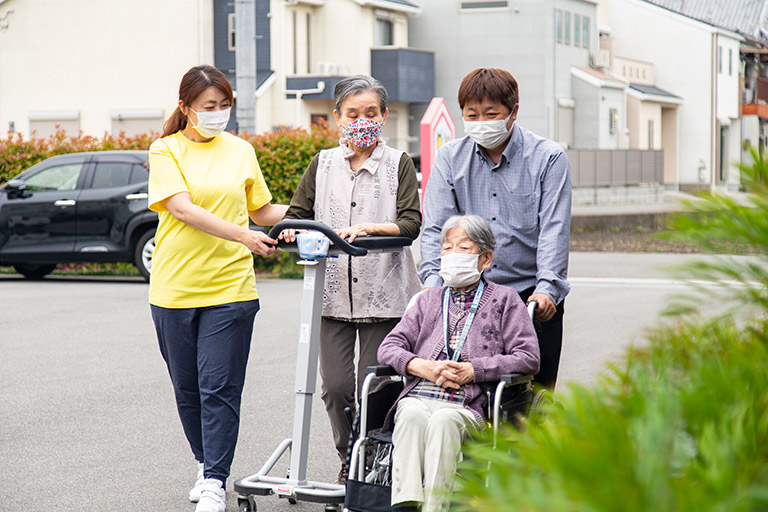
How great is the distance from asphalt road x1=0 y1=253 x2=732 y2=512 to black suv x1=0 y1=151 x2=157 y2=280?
1128 mm

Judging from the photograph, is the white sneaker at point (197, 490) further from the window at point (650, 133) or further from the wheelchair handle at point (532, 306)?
the window at point (650, 133)

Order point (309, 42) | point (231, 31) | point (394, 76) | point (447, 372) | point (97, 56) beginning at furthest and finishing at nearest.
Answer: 1. point (394, 76)
2. point (309, 42)
3. point (97, 56)
4. point (231, 31)
5. point (447, 372)

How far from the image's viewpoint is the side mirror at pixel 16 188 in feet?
49.6

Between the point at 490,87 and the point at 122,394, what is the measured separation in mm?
4257

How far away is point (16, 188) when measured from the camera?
1519 centimetres

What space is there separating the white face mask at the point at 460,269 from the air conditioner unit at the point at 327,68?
94.9ft

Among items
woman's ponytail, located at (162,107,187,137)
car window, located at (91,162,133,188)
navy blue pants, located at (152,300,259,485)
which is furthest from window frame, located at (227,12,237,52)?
navy blue pants, located at (152,300,259,485)

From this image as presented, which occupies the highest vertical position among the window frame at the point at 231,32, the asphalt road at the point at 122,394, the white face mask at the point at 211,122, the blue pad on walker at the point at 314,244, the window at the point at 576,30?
the window at the point at 576,30

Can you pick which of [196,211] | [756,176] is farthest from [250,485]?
[756,176]

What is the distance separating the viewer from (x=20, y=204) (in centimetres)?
1507

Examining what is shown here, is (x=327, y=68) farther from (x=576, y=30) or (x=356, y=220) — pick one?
(x=356, y=220)

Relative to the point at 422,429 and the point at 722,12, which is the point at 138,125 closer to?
the point at 422,429

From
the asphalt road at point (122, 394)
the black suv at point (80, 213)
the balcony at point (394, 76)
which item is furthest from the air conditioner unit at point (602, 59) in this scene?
the black suv at point (80, 213)

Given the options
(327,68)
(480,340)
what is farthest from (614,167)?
(480,340)
